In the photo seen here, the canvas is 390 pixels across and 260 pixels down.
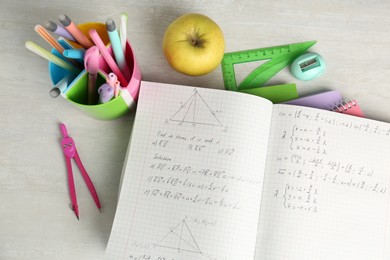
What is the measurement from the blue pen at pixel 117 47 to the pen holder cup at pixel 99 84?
0.01m

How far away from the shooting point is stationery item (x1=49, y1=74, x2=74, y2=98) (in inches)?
22.3

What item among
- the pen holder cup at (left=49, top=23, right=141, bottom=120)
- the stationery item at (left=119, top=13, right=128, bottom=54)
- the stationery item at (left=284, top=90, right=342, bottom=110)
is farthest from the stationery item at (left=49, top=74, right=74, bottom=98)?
the stationery item at (left=284, top=90, right=342, bottom=110)

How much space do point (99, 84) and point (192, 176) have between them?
231mm

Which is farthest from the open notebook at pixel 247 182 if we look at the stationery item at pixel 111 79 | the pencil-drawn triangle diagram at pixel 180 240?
the stationery item at pixel 111 79

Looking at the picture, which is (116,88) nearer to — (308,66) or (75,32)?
(75,32)

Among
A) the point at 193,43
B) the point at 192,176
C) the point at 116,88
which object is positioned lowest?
the point at 192,176

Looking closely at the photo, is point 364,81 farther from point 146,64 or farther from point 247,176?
point 146,64

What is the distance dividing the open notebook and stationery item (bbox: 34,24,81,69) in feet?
0.44

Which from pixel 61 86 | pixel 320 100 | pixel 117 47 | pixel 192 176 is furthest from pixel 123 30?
pixel 320 100

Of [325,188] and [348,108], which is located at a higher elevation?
[348,108]

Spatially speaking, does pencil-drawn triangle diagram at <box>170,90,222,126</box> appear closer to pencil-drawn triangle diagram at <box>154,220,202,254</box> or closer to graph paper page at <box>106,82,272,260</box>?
graph paper page at <box>106,82,272,260</box>

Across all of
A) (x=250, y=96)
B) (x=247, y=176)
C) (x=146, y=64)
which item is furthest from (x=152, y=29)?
(x=247, y=176)

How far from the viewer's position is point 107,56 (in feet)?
1.99

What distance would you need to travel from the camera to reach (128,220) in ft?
2.21
